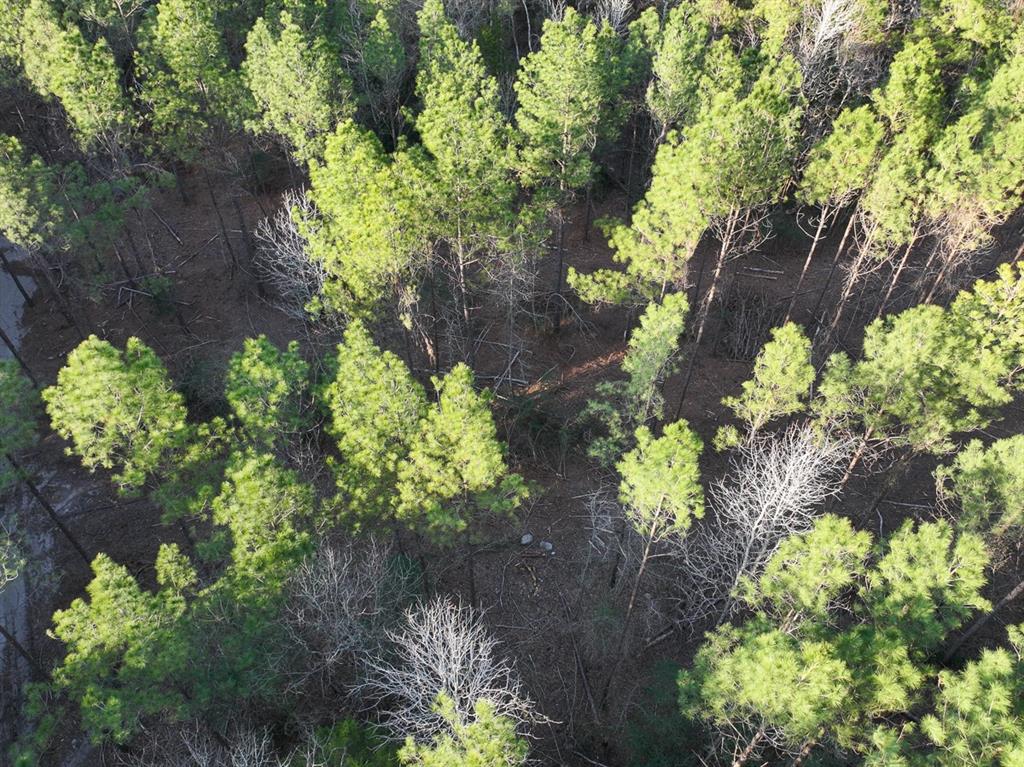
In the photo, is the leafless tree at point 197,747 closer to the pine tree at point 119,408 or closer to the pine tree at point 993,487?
→ the pine tree at point 119,408

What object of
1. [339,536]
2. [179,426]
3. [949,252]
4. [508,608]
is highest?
[949,252]

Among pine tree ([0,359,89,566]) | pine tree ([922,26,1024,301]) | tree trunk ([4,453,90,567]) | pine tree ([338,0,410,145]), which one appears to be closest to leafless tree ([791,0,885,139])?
pine tree ([922,26,1024,301])

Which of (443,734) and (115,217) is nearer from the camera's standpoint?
(443,734)

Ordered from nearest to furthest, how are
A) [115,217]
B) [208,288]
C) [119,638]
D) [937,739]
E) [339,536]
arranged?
[937,739]
[119,638]
[339,536]
[115,217]
[208,288]

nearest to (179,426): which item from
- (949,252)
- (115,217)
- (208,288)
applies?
(115,217)

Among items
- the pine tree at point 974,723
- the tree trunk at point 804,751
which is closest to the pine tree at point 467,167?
A: the tree trunk at point 804,751

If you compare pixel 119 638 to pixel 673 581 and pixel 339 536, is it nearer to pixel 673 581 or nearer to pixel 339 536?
pixel 339 536

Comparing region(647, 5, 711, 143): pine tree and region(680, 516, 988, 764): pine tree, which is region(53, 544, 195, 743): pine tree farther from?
region(647, 5, 711, 143): pine tree
